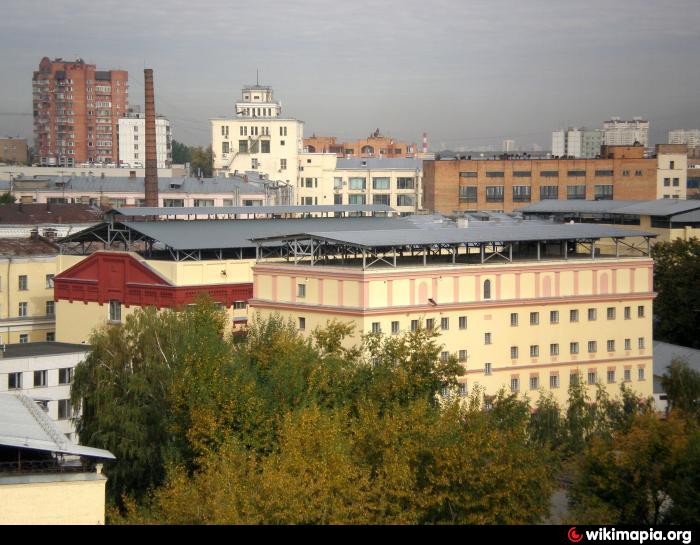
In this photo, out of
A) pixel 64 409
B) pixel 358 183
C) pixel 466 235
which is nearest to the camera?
pixel 64 409

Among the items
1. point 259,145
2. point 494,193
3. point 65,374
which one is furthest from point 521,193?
point 65,374

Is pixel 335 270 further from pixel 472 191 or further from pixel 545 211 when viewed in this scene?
pixel 472 191

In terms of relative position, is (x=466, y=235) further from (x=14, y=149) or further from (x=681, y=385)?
(x=14, y=149)

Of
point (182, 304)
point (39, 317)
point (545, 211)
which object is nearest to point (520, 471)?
point (182, 304)

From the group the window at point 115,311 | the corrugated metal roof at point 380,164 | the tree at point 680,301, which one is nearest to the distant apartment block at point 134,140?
the corrugated metal roof at point 380,164

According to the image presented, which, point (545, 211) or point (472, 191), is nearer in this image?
point (545, 211)

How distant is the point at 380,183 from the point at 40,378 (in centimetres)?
5898

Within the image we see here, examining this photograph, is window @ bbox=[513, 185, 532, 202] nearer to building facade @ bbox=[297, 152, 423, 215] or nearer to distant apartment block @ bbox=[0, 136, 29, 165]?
building facade @ bbox=[297, 152, 423, 215]

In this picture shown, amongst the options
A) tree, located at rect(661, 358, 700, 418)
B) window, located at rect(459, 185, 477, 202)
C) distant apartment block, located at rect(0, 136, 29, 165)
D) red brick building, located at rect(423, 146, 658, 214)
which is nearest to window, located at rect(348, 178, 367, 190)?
red brick building, located at rect(423, 146, 658, 214)

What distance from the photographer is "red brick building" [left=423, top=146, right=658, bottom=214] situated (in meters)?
78.7

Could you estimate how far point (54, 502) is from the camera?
18.1 metres

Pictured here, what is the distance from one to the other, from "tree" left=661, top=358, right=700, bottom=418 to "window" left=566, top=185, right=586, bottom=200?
43833mm

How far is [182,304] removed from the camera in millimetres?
39719

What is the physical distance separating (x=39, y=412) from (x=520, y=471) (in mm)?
8267
